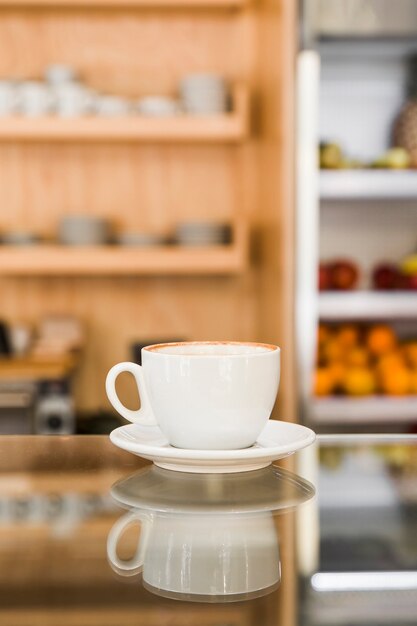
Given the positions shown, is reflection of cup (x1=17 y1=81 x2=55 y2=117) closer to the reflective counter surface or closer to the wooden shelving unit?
the wooden shelving unit

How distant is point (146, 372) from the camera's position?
2.02 feet

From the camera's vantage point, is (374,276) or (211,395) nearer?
(211,395)

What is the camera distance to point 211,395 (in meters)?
0.58

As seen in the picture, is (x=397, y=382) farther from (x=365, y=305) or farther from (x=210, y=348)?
(x=210, y=348)

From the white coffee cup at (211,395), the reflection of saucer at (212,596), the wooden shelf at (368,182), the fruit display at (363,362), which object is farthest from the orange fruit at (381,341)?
the reflection of saucer at (212,596)

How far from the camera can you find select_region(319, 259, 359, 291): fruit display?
2387 millimetres

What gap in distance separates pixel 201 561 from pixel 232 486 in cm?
16

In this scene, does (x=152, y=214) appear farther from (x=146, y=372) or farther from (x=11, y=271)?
(x=146, y=372)

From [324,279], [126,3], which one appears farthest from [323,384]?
[126,3]

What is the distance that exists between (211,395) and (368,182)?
68.5 inches

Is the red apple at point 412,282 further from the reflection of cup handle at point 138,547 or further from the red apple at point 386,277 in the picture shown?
the reflection of cup handle at point 138,547

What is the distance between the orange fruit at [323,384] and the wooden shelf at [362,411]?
0.10 ft

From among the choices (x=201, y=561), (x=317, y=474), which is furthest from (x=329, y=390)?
(x=201, y=561)

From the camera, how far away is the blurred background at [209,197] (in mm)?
2229
